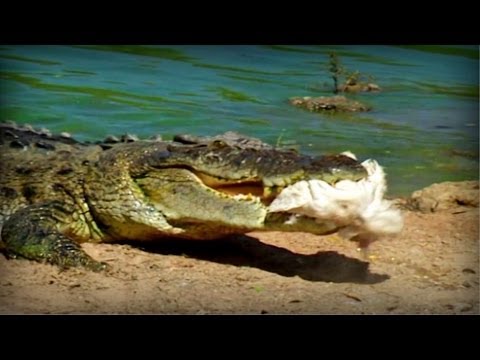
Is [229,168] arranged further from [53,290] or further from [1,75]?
[1,75]

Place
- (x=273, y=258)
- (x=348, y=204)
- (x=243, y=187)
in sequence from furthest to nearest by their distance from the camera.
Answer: (x=273, y=258)
(x=243, y=187)
(x=348, y=204)

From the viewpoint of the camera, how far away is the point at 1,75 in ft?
16.2

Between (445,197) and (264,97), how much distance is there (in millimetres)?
1396

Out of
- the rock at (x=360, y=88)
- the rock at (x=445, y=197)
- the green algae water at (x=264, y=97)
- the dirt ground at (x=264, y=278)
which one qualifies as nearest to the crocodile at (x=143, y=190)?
the dirt ground at (x=264, y=278)

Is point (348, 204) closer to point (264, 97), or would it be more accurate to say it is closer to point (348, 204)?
point (348, 204)

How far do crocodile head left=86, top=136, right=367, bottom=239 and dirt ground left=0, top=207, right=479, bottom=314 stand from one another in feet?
0.60

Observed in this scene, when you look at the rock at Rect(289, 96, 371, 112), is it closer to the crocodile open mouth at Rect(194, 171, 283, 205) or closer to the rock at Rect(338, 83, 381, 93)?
the rock at Rect(338, 83, 381, 93)

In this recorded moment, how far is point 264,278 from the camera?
4258mm

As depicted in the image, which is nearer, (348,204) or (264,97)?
(348,204)

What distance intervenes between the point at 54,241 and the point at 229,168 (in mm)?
942

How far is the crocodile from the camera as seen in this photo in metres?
4.22

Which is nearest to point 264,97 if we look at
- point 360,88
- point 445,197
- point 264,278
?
point 360,88

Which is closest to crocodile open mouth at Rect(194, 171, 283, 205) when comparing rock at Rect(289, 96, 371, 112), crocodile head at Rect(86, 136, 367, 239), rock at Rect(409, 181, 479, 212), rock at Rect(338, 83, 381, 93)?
crocodile head at Rect(86, 136, 367, 239)
